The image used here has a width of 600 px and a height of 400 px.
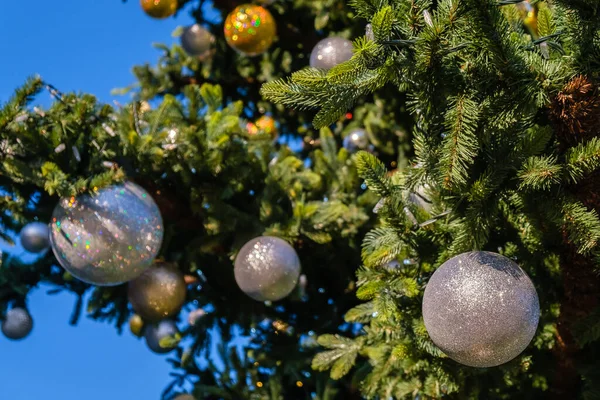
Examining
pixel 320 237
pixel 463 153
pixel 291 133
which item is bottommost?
pixel 291 133

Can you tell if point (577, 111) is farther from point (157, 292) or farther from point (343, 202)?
point (157, 292)

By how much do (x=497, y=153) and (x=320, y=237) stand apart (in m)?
1.24

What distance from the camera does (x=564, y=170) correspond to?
154 centimetres

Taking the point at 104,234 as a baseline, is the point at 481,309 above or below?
below

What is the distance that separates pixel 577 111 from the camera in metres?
1.55

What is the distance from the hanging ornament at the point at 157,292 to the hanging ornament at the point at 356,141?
118cm

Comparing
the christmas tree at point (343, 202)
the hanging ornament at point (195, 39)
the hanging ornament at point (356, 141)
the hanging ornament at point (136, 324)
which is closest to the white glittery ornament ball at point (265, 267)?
the christmas tree at point (343, 202)

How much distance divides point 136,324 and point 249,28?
1469 millimetres

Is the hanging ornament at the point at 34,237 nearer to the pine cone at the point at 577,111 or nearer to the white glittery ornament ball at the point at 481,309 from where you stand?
the white glittery ornament ball at the point at 481,309

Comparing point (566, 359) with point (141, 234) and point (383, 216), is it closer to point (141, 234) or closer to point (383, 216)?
point (383, 216)

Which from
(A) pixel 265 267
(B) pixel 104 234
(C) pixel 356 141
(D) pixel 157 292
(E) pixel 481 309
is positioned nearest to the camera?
(E) pixel 481 309

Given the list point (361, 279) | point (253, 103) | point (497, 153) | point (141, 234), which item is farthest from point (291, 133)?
point (497, 153)

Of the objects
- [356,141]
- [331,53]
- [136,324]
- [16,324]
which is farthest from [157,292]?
[356,141]

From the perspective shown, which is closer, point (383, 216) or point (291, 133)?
point (383, 216)
